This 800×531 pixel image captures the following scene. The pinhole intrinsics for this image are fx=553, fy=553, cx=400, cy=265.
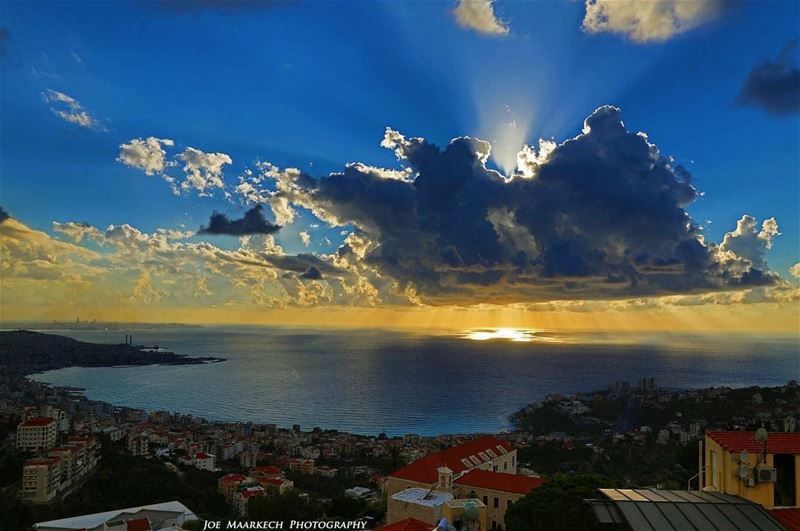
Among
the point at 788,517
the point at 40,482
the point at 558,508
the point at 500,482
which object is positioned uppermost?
the point at 788,517

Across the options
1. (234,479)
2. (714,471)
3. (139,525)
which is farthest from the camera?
(234,479)

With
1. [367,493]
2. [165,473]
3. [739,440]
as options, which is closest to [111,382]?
[165,473]

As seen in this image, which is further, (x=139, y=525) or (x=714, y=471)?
(x=139, y=525)

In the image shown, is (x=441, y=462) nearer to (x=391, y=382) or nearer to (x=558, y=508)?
(x=558, y=508)

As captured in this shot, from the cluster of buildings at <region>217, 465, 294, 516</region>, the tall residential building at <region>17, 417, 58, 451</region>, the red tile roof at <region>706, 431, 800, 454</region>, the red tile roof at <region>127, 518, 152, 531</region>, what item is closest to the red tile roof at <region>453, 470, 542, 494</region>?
the red tile roof at <region>706, 431, 800, 454</region>

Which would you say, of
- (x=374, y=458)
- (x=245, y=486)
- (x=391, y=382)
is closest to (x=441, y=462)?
(x=245, y=486)

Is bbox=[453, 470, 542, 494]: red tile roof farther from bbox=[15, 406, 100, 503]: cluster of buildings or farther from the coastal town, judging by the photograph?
bbox=[15, 406, 100, 503]: cluster of buildings

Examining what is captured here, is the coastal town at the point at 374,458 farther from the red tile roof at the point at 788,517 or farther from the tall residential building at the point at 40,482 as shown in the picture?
the red tile roof at the point at 788,517
